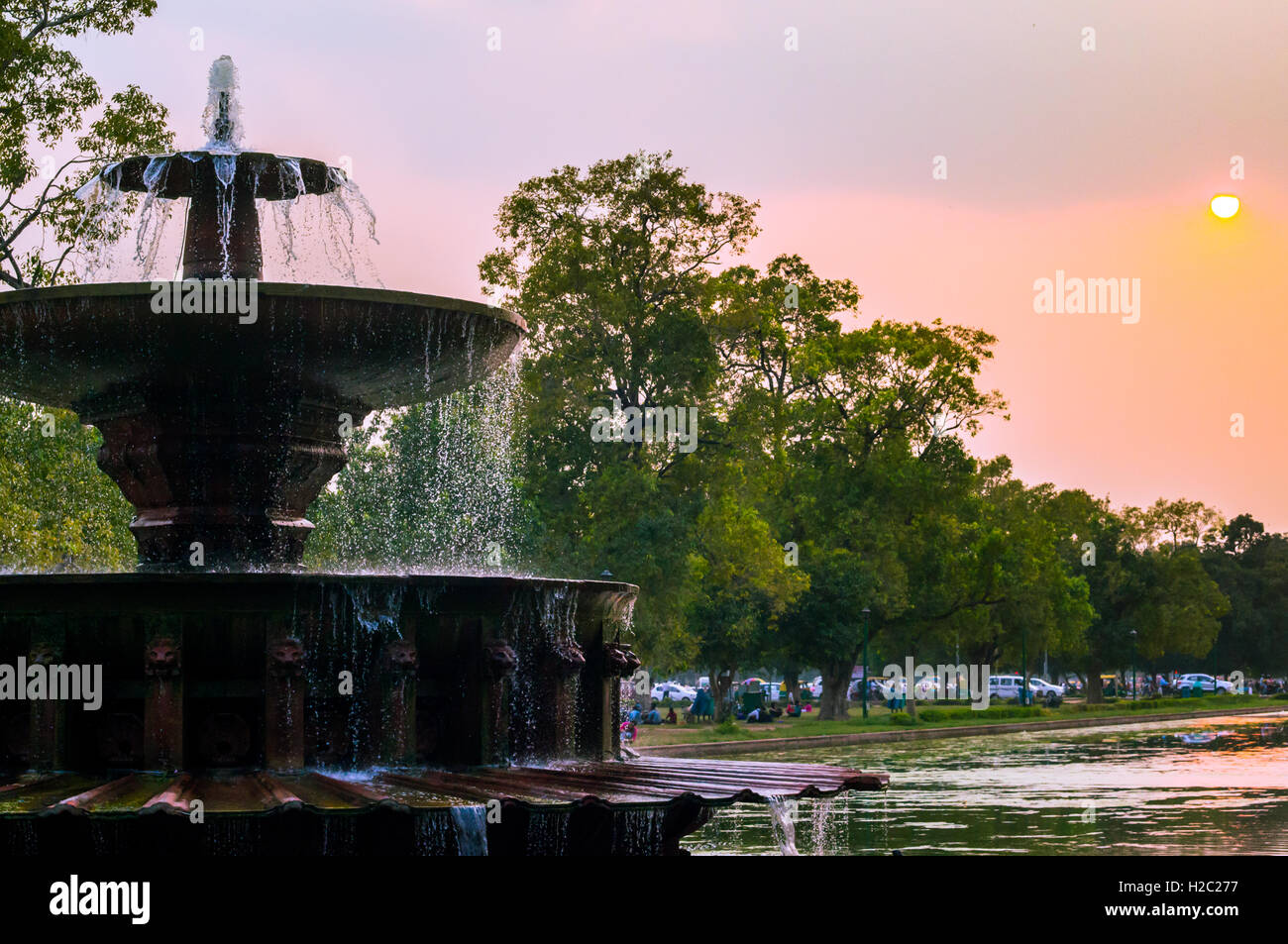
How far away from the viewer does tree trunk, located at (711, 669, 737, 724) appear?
48.0 m

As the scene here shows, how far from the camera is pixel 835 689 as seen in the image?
52312 millimetres

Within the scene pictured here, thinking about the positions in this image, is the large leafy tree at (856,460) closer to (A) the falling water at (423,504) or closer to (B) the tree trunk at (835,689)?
(B) the tree trunk at (835,689)

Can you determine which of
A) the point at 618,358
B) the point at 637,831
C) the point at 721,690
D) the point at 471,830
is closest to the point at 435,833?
the point at 471,830

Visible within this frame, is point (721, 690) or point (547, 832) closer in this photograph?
point (547, 832)

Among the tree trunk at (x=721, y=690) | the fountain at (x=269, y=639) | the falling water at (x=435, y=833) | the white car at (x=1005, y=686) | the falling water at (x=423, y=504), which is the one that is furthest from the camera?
the white car at (x=1005, y=686)

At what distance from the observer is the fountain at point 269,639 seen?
25.1 feet

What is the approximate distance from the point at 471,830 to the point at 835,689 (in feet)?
150

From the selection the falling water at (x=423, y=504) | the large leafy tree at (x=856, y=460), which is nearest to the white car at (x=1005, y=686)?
the large leafy tree at (x=856, y=460)

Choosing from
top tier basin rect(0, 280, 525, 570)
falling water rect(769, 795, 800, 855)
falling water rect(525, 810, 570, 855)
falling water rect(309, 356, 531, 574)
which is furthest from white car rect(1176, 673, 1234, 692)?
falling water rect(525, 810, 570, 855)

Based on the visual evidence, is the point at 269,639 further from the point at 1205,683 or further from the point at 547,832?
the point at 1205,683

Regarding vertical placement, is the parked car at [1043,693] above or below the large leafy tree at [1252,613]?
below

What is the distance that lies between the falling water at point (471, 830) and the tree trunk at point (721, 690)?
4030 cm

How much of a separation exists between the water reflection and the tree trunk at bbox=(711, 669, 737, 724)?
9.02 metres

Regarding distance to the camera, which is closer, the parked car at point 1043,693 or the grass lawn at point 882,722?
the grass lawn at point 882,722
